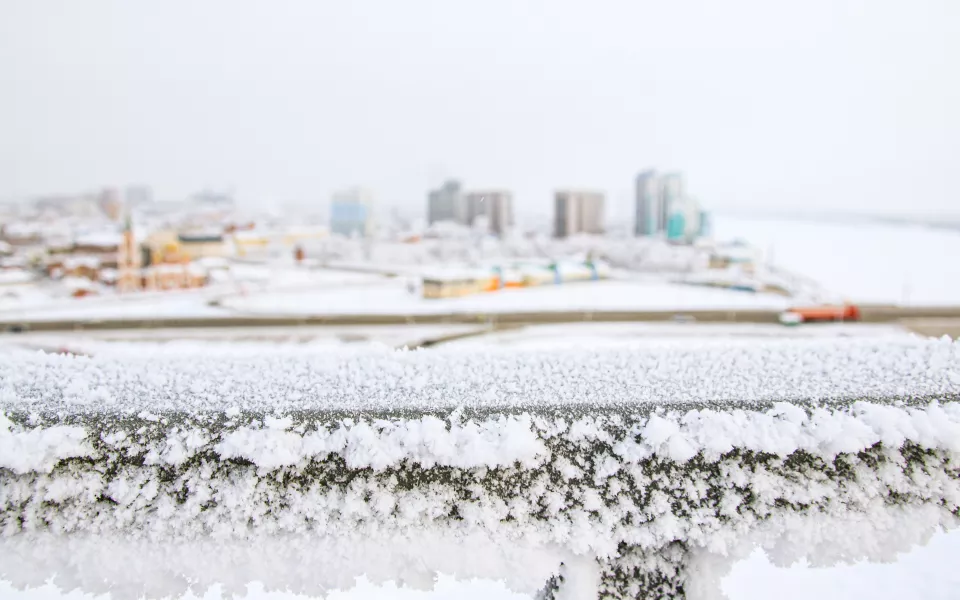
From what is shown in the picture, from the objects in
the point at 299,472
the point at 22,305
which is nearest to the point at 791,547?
the point at 299,472

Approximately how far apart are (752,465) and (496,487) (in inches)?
32.8

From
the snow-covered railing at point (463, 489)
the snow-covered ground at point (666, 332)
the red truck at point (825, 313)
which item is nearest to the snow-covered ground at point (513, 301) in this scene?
the red truck at point (825, 313)

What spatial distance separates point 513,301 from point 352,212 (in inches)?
869

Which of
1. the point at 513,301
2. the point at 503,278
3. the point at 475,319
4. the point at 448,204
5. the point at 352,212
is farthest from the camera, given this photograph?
the point at 352,212

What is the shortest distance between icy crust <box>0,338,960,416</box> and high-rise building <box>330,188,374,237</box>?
30426 mm

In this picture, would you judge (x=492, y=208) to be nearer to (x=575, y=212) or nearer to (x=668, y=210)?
(x=575, y=212)

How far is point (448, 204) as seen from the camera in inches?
1222

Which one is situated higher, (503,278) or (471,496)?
(471,496)

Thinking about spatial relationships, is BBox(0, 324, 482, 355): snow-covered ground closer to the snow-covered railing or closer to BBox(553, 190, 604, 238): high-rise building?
the snow-covered railing

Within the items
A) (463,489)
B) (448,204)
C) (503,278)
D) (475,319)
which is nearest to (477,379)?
(463,489)

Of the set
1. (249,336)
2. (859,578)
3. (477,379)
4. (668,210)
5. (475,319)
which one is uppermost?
(668,210)

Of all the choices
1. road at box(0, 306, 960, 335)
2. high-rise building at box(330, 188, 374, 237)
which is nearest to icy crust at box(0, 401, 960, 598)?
road at box(0, 306, 960, 335)

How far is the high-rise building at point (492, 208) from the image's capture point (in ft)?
98.3

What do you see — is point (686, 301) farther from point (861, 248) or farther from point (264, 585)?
point (264, 585)
